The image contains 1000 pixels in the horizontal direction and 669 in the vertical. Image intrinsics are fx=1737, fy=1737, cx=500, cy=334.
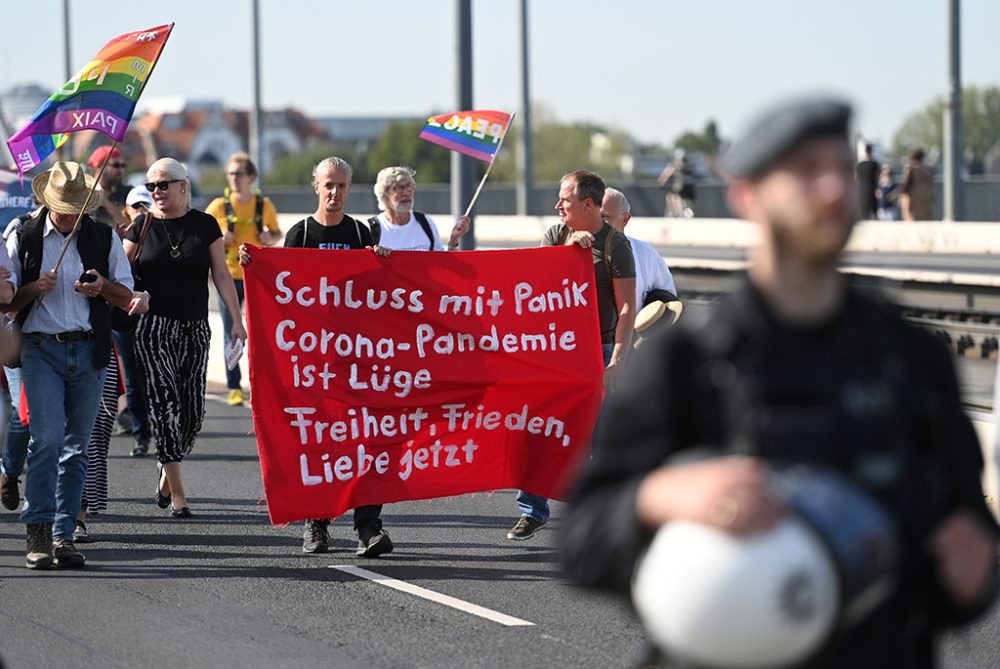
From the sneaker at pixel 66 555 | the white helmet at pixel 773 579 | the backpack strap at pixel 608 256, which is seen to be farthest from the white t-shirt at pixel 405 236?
the white helmet at pixel 773 579

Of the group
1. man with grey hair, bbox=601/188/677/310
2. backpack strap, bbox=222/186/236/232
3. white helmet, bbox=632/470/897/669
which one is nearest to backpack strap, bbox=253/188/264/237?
backpack strap, bbox=222/186/236/232

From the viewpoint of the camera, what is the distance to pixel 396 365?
29.3ft

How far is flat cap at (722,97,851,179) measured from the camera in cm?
254

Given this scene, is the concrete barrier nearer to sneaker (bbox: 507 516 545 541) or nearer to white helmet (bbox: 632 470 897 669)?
sneaker (bbox: 507 516 545 541)

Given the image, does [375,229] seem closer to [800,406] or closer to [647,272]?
[647,272]

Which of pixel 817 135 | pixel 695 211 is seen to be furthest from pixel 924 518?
pixel 695 211

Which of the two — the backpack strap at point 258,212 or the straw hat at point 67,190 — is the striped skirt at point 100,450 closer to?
the straw hat at point 67,190

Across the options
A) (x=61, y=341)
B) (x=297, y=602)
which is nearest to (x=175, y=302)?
(x=61, y=341)

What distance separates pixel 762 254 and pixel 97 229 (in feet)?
21.2

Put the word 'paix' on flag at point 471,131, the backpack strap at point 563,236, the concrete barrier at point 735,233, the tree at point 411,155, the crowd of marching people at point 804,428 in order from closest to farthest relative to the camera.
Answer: the crowd of marching people at point 804,428
the backpack strap at point 563,236
the word 'paix' on flag at point 471,131
the concrete barrier at point 735,233
the tree at point 411,155

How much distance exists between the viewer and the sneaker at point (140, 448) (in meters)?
12.5

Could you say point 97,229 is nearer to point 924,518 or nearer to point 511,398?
point 511,398

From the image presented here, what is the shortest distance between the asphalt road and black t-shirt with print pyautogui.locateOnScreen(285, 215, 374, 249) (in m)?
1.58

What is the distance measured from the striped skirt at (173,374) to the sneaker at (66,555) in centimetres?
138
